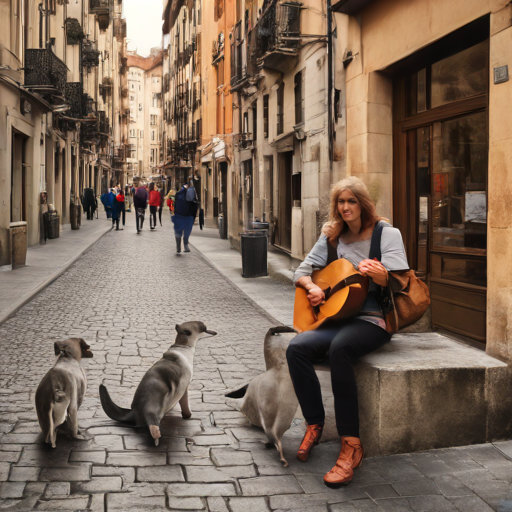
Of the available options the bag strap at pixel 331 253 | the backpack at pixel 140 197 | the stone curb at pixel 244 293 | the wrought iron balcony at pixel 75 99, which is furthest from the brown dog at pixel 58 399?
the wrought iron balcony at pixel 75 99

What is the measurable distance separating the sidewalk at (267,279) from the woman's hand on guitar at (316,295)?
468 cm

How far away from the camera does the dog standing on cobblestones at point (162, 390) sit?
4465 mm

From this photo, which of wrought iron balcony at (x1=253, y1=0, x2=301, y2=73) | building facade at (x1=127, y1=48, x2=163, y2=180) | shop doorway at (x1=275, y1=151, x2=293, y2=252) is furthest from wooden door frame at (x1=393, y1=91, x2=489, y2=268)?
building facade at (x1=127, y1=48, x2=163, y2=180)

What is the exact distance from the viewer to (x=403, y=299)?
436 cm

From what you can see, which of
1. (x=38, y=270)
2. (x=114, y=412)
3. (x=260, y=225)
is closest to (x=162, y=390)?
(x=114, y=412)

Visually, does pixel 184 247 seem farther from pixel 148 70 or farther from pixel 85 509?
pixel 148 70

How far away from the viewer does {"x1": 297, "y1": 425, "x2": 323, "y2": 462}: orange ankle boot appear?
4234 mm

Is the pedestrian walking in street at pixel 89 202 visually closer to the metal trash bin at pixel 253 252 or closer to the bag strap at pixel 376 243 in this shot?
the metal trash bin at pixel 253 252

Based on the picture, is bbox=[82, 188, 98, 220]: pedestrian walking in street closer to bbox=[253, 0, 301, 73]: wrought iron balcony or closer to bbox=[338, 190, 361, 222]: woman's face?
bbox=[253, 0, 301, 73]: wrought iron balcony

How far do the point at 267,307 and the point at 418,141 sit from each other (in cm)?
365

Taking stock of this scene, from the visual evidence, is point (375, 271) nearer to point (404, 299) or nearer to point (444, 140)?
point (404, 299)

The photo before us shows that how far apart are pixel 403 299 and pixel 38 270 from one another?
11.7 metres

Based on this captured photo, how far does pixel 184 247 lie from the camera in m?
20.8

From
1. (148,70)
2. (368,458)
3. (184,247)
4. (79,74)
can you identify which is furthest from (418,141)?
(148,70)
